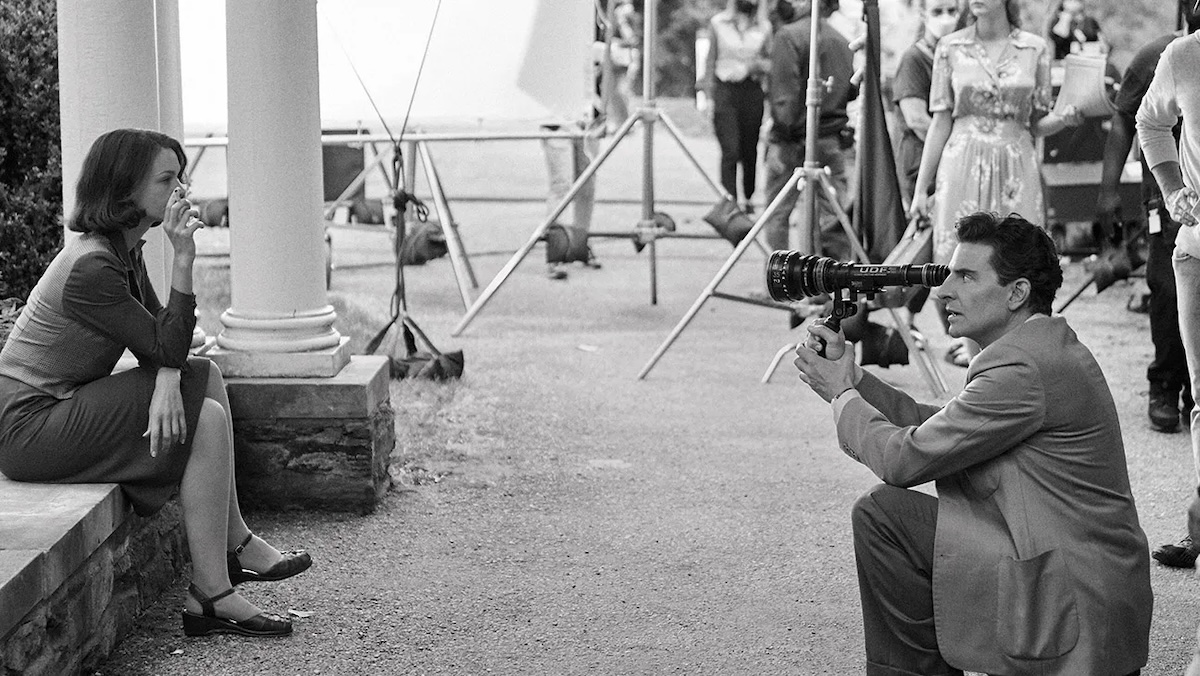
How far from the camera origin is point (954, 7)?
432 inches

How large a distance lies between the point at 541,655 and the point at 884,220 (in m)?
3.31

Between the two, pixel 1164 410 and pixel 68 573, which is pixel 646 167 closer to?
pixel 1164 410

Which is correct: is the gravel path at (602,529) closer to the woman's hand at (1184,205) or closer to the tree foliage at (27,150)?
the woman's hand at (1184,205)

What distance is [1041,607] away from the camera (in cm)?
291

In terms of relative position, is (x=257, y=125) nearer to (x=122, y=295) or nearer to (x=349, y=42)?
(x=122, y=295)

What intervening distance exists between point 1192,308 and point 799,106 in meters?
4.44

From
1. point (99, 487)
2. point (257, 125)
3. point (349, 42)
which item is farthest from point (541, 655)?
point (349, 42)

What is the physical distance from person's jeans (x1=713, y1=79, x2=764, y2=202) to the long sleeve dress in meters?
3.79

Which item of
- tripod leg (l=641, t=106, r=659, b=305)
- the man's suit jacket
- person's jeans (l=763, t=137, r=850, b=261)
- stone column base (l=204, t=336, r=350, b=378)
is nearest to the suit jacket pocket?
the man's suit jacket

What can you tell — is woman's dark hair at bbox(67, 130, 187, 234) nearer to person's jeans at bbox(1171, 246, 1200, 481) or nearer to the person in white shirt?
the person in white shirt

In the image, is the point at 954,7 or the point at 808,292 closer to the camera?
the point at 808,292

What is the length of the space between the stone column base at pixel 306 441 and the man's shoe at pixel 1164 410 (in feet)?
10.5

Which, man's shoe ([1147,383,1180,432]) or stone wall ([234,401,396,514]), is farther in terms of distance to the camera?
man's shoe ([1147,383,1180,432])

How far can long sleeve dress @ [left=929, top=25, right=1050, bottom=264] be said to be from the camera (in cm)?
645
